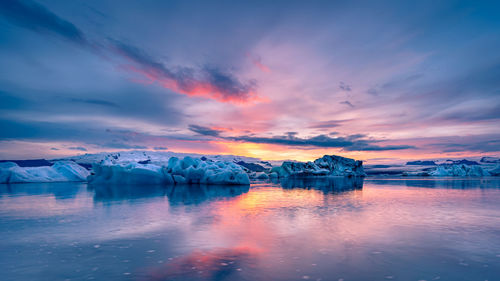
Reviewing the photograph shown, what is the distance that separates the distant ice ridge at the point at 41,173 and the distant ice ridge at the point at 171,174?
1613cm

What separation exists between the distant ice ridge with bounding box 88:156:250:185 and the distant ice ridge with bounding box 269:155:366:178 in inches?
1476

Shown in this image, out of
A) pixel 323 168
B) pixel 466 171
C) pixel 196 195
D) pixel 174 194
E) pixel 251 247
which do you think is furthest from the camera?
pixel 323 168

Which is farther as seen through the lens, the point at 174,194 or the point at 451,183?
the point at 451,183

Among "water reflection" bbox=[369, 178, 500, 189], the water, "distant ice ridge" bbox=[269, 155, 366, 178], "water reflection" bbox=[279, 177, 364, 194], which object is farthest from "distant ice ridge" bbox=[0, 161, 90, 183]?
"water reflection" bbox=[369, 178, 500, 189]

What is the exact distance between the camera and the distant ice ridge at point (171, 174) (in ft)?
100

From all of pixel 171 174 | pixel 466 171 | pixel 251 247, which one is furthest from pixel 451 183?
pixel 466 171

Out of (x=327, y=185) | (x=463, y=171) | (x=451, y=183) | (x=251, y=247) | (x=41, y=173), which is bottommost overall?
(x=41, y=173)

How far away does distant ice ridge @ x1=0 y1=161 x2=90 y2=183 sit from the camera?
38.6 meters

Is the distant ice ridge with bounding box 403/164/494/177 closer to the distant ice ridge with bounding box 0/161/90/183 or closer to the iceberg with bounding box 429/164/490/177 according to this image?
the iceberg with bounding box 429/164/490/177

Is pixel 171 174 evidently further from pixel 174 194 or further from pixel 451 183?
pixel 451 183

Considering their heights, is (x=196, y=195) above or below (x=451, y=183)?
below

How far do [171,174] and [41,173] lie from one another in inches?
1063

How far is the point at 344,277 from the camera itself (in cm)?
428

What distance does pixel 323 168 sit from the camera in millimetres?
75562
